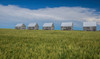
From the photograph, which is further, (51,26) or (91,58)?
(51,26)

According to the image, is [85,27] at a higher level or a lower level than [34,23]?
lower

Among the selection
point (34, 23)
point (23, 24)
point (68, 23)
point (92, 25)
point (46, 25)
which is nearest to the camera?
point (92, 25)

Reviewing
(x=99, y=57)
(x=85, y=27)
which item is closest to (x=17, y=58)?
(x=99, y=57)

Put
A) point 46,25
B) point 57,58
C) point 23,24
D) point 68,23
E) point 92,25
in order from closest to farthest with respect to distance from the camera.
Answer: point 57,58 → point 92,25 → point 68,23 → point 46,25 → point 23,24

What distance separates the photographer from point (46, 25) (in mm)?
66812

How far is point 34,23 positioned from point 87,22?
144ft

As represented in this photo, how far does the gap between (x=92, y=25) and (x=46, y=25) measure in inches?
1336

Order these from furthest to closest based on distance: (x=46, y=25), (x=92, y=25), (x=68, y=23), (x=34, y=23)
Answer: (x=34, y=23), (x=46, y=25), (x=68, y=23), (x=92, y=25)

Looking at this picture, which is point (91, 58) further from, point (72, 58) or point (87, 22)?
point (87, 22)

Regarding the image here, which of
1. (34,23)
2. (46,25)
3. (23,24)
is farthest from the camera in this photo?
(23,24)

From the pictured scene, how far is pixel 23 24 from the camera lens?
79.3 meters

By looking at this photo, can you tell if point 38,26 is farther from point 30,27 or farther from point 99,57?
point 99,57

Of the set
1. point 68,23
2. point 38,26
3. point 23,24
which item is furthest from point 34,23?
point 68,23

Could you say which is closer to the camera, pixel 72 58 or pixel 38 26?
pixel 72 58
